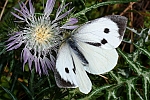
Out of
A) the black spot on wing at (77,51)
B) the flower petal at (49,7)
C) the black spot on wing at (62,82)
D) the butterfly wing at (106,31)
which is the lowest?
the black spot on wing at (62,82)

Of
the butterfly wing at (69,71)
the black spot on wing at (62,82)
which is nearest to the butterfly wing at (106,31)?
the butterfly wing at (69,71)

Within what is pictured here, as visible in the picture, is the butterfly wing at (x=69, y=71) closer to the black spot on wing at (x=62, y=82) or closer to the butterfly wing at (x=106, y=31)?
the black spot on wing at (x=62, y=82)

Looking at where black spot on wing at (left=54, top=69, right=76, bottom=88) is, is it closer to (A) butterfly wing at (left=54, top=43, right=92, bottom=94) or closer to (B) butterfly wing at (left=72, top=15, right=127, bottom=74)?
(A) butterfly wing at (left=54, top=43, right=92, bottom=94)

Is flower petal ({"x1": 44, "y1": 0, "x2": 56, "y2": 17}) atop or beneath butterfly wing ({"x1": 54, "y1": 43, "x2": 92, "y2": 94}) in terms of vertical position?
atop

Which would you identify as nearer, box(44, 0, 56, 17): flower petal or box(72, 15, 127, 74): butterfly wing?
box(72, 15, 127, 74): butterfly wing

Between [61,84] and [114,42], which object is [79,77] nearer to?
[61,84]

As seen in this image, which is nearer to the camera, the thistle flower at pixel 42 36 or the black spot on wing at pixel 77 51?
the black spot on wing at pixel 77 51

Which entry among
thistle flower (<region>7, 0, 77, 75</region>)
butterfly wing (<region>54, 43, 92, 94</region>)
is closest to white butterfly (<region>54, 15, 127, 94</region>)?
butterfly wing (<region>54, 43, 92, 94</region>)

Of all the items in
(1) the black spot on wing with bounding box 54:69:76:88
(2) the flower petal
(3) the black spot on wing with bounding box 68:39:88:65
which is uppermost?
(2) the flower petal

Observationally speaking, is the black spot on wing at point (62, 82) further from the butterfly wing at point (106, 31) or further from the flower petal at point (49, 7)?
the flower petal at point (49, 7)

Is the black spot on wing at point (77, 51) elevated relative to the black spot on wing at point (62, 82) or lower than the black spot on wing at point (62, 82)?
elevated
